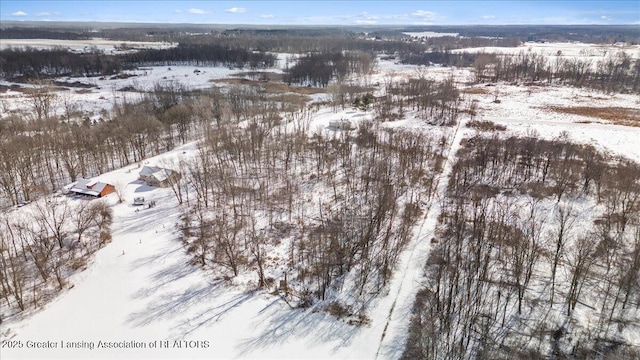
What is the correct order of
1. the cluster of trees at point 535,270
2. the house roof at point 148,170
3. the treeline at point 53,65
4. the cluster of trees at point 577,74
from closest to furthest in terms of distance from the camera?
1. the cluster of trees at point 535,270
2. the house roof at point 148,170
3. the cluster of trees at point 577,74
4. the treeline at point 53,65

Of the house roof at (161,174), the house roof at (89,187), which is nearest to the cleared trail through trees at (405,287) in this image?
the house roof at (161,174)

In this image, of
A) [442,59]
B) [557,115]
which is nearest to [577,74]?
[557,115]

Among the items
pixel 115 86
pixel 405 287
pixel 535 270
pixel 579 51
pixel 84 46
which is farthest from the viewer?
pixel 84 46

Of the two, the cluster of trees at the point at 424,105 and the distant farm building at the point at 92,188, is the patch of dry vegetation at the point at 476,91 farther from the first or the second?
the distant farm building at the point at 92,188

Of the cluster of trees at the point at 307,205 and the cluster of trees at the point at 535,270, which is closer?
the cluster of trees at the point at 535,270

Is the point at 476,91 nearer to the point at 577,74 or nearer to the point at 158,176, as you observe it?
the point at 577,74
